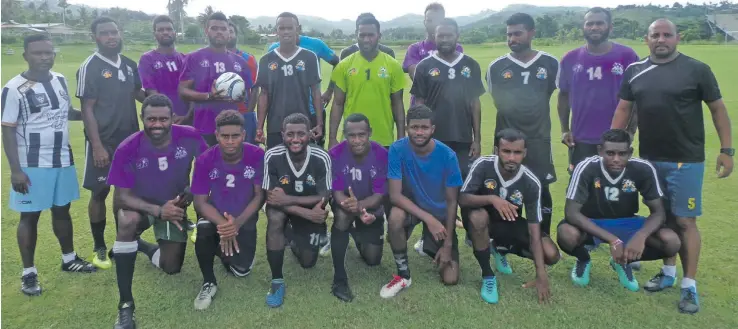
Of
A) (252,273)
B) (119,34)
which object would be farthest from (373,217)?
(119,34)

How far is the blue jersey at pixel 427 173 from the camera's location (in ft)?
14.6

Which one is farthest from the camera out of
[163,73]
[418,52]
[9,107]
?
[418,52]

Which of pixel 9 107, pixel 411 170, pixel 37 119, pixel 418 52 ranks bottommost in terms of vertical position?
pixel 411 170

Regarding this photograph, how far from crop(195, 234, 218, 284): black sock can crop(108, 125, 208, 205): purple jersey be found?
0.54 m

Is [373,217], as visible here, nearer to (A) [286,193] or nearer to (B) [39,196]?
(A) [286,193]

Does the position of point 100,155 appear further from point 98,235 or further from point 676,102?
point 676,102

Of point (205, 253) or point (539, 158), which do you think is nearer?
point (205, 253)

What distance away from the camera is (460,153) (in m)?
5.25

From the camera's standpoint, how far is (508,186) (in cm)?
434

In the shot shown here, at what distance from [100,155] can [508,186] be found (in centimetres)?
373

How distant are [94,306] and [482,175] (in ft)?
10.9

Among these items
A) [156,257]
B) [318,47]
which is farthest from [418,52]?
[156,257]

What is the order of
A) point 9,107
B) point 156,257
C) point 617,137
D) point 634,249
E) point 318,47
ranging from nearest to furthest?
point 634,249, point 617,137, point 9,107, point 156,257, point 318,47

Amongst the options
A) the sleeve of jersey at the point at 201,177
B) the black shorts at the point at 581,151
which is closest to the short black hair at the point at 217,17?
the sleeve of jersey at the point at 201,177
